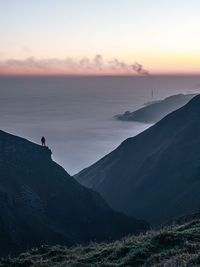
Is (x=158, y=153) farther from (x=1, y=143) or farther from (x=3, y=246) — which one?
(x=3, y=246)

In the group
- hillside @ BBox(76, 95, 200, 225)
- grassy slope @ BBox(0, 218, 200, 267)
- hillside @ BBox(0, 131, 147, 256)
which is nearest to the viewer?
grassy slope @ BBox(0, 218, 200, 267)

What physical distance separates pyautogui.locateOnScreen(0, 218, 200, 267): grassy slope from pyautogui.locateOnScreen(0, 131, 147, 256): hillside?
28409 millimetres

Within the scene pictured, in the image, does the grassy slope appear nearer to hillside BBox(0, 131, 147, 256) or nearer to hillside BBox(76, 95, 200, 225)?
hillside BBox(0, 131, 147, 256)

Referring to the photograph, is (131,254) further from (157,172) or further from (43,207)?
(157,172)

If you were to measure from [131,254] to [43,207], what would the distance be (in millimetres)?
46189

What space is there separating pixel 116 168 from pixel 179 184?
19.0 metres

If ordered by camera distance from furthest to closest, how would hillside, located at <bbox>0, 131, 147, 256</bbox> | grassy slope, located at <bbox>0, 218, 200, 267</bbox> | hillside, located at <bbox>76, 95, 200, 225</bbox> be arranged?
hillside, located at <bbox>76, 95, 200, 225</bbox>, hillside, located at <bbox>0, 131, 147, 256</bbox>, grassy slope, located at <bbox>0, 218, 200, 267</bbox>

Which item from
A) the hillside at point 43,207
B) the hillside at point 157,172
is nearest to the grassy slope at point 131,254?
the hillside at point 43,207

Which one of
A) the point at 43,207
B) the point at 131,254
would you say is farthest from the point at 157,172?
the point at 131,254

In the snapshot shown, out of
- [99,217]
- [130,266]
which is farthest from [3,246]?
[130,266]

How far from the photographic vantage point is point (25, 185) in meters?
60.5

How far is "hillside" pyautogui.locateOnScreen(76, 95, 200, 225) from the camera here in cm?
7369

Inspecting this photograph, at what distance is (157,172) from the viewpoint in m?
86.7

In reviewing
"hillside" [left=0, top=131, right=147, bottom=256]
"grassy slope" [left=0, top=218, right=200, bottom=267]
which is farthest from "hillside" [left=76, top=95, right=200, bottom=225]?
"grassy slope" [left=0, top=218, right=200, bottom=267]
